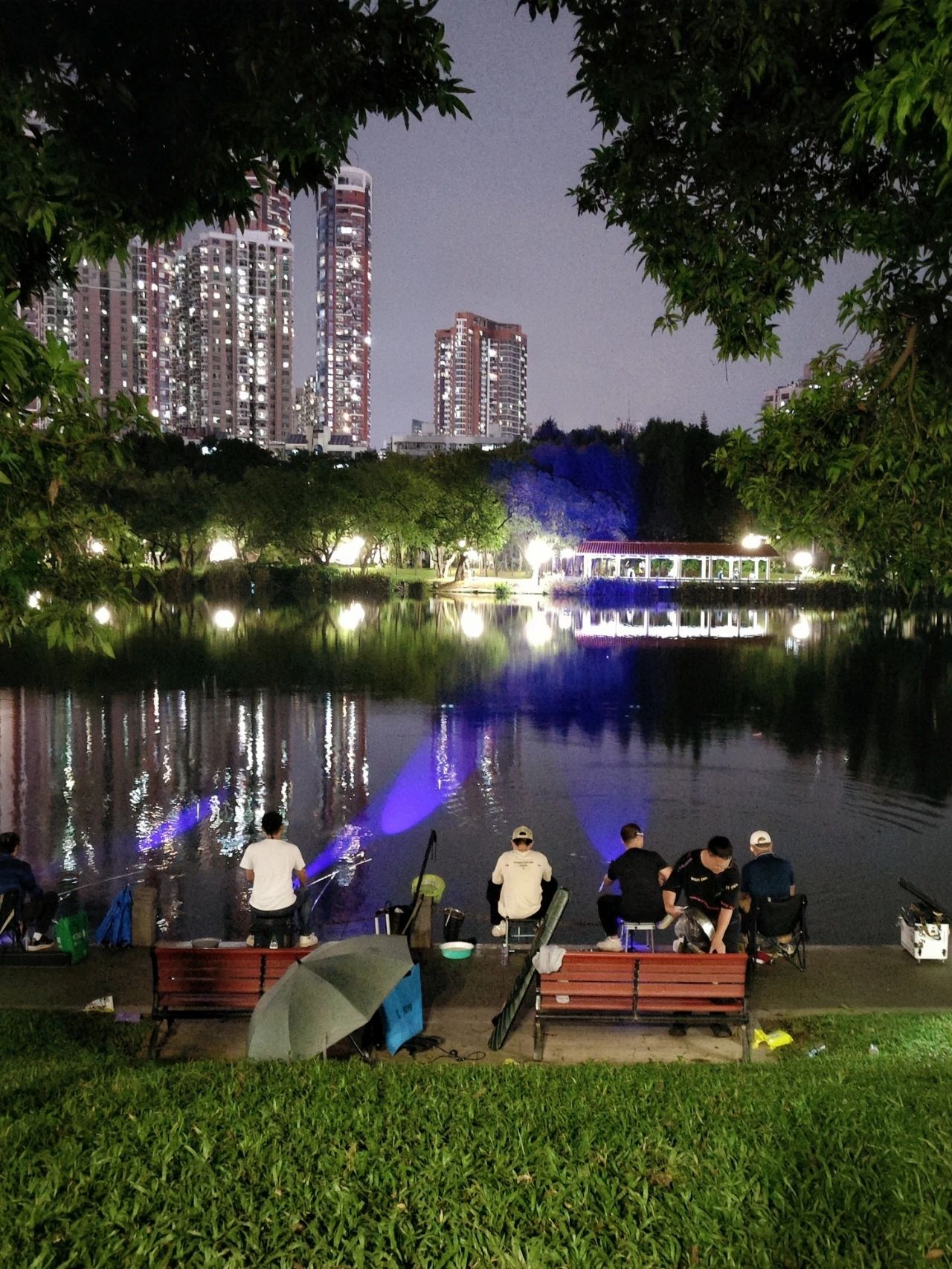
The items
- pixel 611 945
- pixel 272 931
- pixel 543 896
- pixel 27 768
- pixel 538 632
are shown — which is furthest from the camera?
pixel 538 632

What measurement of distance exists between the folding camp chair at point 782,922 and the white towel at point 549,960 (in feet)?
8.55

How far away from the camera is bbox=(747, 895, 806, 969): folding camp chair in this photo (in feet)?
31.1

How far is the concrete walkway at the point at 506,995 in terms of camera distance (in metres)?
7.80

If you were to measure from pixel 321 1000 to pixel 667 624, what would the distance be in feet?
183

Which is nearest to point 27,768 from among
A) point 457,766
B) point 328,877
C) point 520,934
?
point 457,766

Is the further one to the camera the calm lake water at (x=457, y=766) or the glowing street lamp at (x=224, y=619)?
the glowing street lamp at (x=224, y=619)

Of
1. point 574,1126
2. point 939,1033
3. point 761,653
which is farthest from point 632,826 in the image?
point 761,653

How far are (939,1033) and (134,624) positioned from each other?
4733cm

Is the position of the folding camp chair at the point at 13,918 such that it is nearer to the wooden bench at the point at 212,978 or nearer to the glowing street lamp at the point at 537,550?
the wooden bench at the point at 212,978

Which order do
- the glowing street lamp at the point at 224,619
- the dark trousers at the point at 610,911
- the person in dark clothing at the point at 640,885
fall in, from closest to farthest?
the person in dark clothing at the point at 640,885
the dark trousers at the point at 610,911
the glowing street lamp at the point at 224,619

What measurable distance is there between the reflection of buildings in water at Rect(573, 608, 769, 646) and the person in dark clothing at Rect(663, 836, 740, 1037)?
37.4 m

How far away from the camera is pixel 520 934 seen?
980cm

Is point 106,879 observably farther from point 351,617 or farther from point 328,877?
point 351,617

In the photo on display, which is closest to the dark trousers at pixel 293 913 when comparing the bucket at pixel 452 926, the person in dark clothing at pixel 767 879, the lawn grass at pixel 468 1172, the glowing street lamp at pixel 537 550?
the bucket at pixel 452 926
